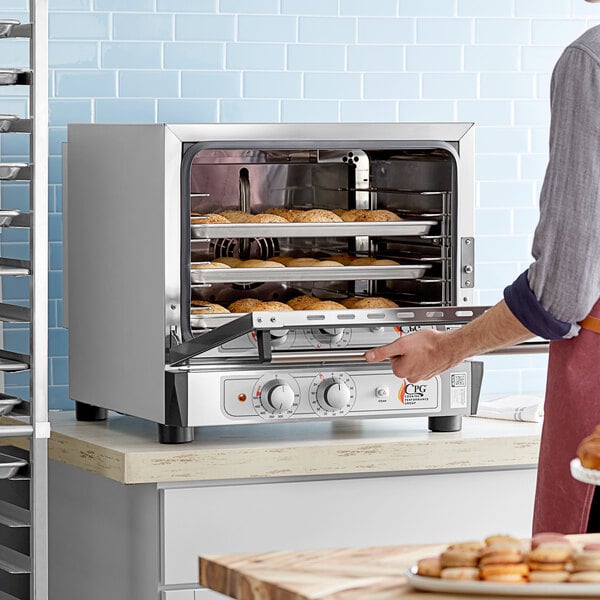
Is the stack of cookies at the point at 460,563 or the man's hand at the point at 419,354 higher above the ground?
the man's hand at the point at 419,354

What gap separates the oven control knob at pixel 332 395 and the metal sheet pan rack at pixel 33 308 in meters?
0.52

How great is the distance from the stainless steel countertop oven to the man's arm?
14.3 inches

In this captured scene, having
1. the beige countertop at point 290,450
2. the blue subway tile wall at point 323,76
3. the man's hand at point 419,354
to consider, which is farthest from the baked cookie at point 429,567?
the blue subway tile wall at point 323,76

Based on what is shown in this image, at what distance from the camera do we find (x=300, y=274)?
2.53 m

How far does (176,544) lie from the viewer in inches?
94.5

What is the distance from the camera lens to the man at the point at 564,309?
1.70 metres

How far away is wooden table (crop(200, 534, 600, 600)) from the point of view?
1.28 metres

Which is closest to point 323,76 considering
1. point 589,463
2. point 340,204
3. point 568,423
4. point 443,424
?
point 340,204

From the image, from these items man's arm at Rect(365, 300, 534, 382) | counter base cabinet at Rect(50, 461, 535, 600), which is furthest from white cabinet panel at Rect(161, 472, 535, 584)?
man's arm at Rect(365, 300, 534, 382)

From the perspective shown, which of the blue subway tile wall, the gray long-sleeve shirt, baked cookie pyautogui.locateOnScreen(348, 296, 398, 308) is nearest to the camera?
the gray long-sleeve shirt

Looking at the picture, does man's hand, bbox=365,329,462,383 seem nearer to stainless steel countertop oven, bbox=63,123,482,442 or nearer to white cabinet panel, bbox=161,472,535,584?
stainless steel countertop oven, bbox=63,123,482,442

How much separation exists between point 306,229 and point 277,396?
1.07 feet

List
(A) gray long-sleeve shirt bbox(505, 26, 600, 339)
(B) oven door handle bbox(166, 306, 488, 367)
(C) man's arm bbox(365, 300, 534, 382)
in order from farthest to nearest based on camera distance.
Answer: (B) oven door handle bbox(166, 306, 488, 367), (C) man's arm bbox(365, 300, 534, 382), (A) gray long-sleeve shirt bbox(505, 26, 600, 339)

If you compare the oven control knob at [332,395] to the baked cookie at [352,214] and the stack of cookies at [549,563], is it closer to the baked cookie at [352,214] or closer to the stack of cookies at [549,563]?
the baked cookie at [352,214]
